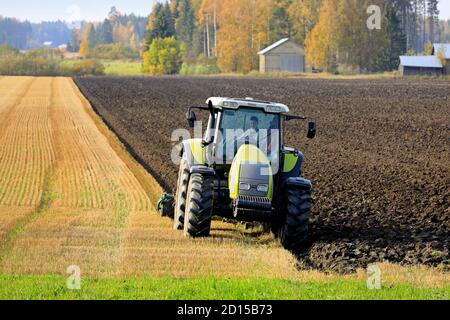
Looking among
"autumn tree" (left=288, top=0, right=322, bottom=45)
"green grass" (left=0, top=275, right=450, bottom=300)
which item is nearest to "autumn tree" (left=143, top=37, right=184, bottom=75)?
"autumn tree" (left=288, top=0, right=322, bottom=45)

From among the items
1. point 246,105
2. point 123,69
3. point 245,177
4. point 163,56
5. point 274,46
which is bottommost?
point 245,177

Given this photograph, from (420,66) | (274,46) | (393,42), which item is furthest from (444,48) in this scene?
(274,46)

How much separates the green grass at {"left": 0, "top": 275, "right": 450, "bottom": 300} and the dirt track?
6.08ft

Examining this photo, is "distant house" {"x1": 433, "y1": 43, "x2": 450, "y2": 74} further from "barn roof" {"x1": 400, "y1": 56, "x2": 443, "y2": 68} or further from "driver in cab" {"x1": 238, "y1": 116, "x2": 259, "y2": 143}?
"driver in cab" {"x1": 238, "y1": 116, "x2": 259, "y2": 143}

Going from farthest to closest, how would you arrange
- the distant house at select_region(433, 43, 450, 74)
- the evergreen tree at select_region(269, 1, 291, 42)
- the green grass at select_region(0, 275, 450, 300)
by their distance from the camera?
1. the evergreen tree at select_region(269, 1, 291, 42)
2. the distant house at select_region(433, 43, 450, 74)
3. the green grass at select_region(0, 275, 450, 300)

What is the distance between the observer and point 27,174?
21.3 metres

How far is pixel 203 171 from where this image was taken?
13.5 meters

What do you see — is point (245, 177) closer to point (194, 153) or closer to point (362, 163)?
point (194, 153)

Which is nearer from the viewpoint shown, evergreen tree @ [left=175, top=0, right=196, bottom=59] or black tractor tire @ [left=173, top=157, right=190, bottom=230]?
black tractor tire @ [left=173, top=157, right=190, bottom=230]

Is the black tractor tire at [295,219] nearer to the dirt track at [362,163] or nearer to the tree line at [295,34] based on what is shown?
the dirt track at [362,163]

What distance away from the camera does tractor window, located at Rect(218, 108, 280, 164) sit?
13961 mm

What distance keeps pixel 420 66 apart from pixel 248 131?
243ft
